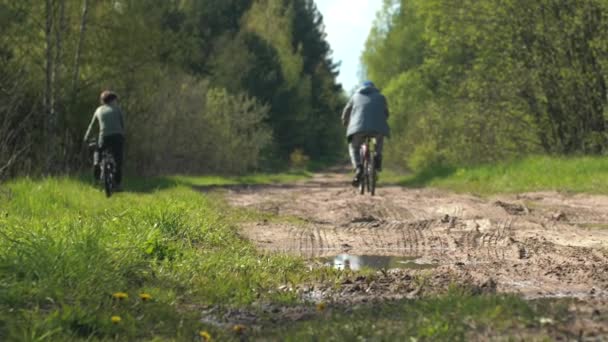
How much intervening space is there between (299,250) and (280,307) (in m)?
2.96

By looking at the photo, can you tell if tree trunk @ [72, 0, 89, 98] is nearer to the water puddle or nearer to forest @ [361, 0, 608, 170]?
forest @ [361, 0, 608, 170]

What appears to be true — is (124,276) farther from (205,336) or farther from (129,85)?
(129,85)

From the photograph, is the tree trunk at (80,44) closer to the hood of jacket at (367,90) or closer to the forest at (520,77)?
the hood of jacket at (367,90)

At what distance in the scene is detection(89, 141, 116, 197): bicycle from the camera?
48.6ft

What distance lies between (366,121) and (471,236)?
706 cm

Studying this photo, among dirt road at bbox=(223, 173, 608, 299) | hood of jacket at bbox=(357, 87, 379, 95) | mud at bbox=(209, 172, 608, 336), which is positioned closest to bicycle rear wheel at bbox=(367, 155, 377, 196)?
mud at bbox=(209, 172, 608, 336)

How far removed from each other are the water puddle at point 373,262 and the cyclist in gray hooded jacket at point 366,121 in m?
8.09

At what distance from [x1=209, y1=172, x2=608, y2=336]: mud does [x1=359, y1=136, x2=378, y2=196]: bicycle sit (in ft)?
2.61

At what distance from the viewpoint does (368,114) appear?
1565 centimetres

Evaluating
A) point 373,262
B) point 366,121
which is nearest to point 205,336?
point 373,262

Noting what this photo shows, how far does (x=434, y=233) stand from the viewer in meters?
9.19

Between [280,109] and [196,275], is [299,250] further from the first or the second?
[280,109]

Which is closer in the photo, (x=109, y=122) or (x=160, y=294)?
(x=160, y=294)

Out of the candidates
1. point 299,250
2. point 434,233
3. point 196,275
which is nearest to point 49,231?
point 196,275
